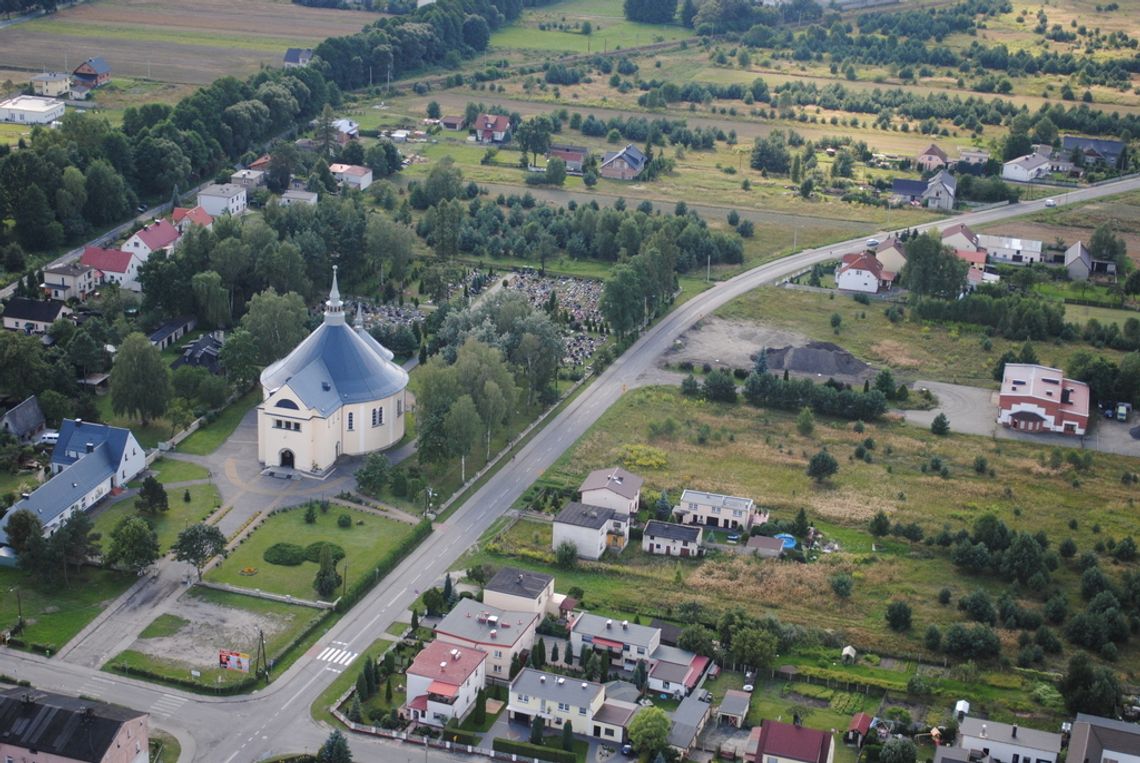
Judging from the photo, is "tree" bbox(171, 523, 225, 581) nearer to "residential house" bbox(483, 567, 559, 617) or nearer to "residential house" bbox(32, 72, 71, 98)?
"residential house" bbox(483, 567, 559, 617)

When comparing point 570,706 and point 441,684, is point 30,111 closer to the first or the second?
point 441,684

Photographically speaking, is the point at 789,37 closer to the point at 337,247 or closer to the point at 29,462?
the point at 337,247

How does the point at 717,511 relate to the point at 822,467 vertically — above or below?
below

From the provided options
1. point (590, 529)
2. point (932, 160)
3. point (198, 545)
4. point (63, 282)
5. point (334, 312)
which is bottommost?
point (590, 529)

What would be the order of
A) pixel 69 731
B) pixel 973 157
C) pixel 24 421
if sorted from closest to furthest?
pixel 69 731, pixel 24 421, pixel 973 157

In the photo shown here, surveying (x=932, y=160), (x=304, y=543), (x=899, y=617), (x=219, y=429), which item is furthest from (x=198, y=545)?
(x=932, y=160)

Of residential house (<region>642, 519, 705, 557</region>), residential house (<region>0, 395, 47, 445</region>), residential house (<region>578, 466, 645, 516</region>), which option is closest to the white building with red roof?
residential house (<region>0, 395, 47, 445</region>)

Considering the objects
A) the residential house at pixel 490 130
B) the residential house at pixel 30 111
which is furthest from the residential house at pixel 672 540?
the residential house at pixel 30 111
